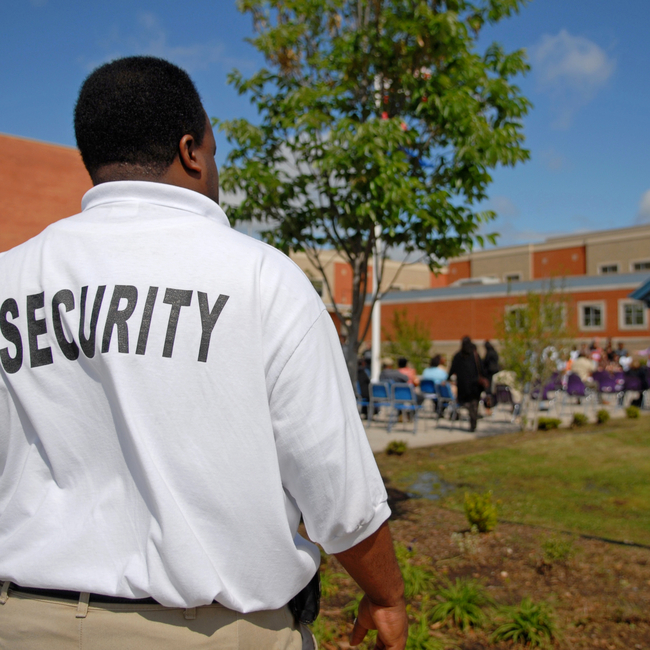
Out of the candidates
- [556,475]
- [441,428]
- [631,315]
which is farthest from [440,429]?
[631,315]

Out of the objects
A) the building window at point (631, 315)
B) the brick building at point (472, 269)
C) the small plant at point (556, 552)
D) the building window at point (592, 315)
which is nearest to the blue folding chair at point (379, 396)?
the brick building at point (472, 269)

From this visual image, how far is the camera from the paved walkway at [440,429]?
33.0ft

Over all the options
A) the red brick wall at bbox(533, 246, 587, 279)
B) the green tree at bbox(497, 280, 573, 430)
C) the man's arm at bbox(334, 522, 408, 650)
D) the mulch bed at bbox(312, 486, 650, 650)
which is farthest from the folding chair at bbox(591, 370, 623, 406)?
the red brick wall at bbox(533, 246, 587, 279)

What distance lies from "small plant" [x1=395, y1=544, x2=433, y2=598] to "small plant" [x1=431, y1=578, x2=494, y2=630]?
6.6 inches

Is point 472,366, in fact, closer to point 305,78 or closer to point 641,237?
point 305,78

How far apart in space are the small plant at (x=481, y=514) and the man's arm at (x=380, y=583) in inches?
140

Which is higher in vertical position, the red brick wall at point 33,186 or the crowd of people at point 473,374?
the red brick wall at point 33,186

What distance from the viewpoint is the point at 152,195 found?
4.18 ft

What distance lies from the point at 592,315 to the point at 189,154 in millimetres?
36785

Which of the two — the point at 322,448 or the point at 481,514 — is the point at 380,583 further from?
the point at 481,514

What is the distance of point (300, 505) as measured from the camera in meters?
1.23

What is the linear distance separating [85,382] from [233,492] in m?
0.35

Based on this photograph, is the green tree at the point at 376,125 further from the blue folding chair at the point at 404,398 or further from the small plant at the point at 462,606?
the blue folding chair at the point at 404,398

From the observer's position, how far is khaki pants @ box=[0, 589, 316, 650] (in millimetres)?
1121
